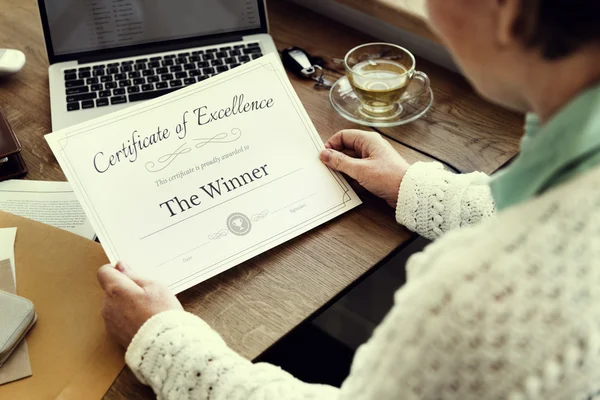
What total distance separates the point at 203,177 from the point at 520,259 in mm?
518

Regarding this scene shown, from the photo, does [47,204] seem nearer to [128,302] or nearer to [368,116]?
[128,302]

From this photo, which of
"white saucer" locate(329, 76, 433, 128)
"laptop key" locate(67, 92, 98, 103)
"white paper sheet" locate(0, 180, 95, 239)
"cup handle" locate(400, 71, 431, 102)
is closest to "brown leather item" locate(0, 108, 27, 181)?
"white paper sheet" locate(0, 180, 95, 239)

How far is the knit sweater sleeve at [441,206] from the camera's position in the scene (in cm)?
91

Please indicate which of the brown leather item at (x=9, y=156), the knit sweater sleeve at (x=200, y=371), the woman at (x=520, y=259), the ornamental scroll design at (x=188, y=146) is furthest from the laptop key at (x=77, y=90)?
the woman at (x=520, y=259)

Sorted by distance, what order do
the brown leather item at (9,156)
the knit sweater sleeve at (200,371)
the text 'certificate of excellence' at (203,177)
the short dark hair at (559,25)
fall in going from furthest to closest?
the brown leather item at (9,156) < the text 'certificate of excellence' at (203,177) < the knit sweater sleeve at (200,371) < the short dark hair at (559,25)

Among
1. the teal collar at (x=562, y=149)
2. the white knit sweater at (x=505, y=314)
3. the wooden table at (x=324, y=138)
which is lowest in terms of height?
the wooden table at (x=324, y=138)

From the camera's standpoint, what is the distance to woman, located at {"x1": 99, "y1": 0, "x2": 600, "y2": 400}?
0.49 m

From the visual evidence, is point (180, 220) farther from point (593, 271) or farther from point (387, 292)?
point (387, 292)

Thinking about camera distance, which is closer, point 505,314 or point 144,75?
point 505,314

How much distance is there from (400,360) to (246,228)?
385 millimetres

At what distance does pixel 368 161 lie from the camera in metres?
0.97

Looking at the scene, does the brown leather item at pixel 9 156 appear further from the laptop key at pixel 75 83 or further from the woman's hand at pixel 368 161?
the woman's hand at pixel 368 161

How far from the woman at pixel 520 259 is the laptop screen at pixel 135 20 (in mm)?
660

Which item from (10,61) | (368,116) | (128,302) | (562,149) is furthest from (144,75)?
(562,149)
